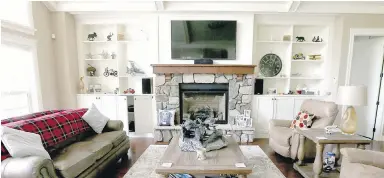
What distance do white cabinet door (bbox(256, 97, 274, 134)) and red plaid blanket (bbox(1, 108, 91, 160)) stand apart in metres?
3.25

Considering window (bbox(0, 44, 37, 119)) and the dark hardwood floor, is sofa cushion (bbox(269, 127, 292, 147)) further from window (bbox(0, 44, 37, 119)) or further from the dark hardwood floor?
window (bbox(0, 44, 37, 119))

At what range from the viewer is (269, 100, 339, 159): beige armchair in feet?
9.71

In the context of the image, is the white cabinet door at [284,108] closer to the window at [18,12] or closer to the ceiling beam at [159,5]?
the ceiling beam at [159,5]

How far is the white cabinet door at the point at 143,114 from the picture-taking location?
4383 millimetres

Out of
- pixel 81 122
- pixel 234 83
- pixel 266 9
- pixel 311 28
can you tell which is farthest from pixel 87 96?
pixel 311 28

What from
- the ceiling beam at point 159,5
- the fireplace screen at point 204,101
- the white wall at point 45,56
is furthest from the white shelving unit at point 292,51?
the white wall at point 45,56

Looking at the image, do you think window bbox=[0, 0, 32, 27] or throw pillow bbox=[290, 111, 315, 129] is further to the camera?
window bbox=[0, 0, 32, 27]

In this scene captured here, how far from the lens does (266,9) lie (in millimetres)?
3961

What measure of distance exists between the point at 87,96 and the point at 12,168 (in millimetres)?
2742

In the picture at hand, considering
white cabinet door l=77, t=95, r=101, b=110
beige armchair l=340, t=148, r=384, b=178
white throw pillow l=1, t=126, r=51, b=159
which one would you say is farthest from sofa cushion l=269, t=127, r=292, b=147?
white cabinet door l=77, t=95, r=101, b=110

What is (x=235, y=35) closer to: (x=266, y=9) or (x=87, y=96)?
(x=266, y=9)

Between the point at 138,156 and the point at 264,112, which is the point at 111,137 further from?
the point at 264,112

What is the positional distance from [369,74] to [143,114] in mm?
4890

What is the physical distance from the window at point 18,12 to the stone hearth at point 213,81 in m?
2.43
